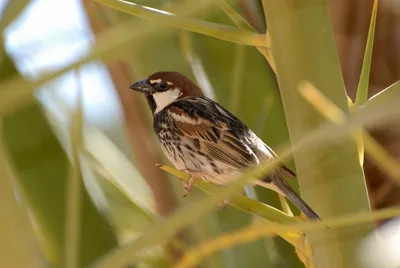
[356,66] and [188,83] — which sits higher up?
[188,83]

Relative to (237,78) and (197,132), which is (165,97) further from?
(237,78)

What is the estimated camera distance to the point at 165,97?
138cm

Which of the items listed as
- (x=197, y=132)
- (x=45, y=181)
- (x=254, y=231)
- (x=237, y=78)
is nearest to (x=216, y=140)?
(x=197, y=132)

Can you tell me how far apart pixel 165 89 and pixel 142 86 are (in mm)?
115

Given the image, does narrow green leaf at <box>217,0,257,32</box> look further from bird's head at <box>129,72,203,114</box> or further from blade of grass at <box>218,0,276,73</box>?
bird's head at <box>129,72,203,114</box>

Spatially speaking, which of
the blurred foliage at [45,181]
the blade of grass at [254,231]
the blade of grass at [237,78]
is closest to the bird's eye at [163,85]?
the blade of grass at [237,78]

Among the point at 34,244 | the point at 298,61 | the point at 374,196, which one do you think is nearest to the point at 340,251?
the point at 298,61

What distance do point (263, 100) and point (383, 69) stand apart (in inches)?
26.2

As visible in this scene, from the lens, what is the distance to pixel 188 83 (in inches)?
52.7

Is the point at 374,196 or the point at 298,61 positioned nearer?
the point at 298,61

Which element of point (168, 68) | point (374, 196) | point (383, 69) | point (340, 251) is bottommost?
Result: point (374, 196)

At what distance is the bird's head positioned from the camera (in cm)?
127

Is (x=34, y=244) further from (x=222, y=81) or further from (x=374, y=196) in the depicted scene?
(x=374, y=196)

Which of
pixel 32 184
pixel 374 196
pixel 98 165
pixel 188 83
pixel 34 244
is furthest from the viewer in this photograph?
pixel 374 196
